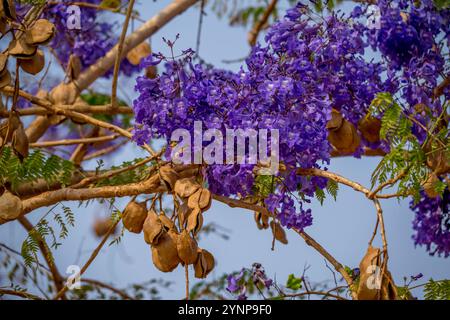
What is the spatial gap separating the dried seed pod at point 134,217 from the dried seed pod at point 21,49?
59cm

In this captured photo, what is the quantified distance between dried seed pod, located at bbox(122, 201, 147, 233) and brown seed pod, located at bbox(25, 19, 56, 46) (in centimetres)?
60

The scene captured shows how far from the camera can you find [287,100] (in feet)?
10.0

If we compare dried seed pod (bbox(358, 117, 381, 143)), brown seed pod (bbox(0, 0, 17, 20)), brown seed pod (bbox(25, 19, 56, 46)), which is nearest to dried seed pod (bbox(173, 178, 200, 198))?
brown seed pod (bbox(25, 19, 56, 46))

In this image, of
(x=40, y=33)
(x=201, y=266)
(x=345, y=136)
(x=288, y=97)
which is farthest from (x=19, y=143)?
(x=345, y=136)

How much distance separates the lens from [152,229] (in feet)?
9.32

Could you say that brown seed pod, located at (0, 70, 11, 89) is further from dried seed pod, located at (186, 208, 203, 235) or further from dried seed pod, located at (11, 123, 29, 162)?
dried seed pod, located at (186, 208, 203, 235)

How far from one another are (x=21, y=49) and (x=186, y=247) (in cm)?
86

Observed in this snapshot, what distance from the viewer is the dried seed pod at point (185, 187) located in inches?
111

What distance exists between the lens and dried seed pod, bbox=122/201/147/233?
9.68 feet

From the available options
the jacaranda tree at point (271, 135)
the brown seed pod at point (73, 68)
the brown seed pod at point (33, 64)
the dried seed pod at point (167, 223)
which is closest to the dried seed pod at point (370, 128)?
the jacaranda tree at point (271, 135)

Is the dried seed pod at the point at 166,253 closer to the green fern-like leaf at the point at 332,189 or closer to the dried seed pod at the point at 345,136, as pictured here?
the green fern-like leaf at the point at 332,189

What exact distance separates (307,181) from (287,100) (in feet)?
1.04
